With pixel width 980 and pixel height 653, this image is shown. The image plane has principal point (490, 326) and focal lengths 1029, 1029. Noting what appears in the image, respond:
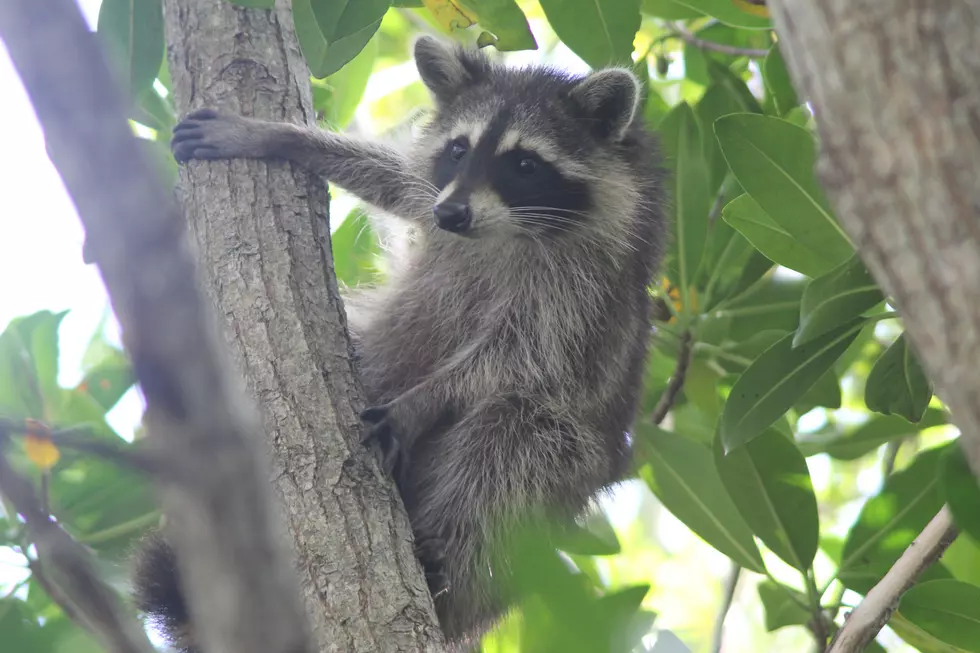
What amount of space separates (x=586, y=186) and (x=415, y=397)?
118 centimetres

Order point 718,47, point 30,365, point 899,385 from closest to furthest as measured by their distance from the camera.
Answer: point 899,385 < point 30,365 < point 718,47

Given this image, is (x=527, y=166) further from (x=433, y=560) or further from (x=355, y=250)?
(x=433, y=560)

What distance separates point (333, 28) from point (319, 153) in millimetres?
528

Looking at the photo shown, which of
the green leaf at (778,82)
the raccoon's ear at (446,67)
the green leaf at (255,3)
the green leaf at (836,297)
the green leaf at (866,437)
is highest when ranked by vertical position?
the raccoon's ear at (446,67)

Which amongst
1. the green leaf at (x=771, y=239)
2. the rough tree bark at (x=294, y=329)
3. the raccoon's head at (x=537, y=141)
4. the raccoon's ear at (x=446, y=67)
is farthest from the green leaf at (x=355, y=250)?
the green leaf at (x=771, y=239)

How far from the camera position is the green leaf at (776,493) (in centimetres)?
294

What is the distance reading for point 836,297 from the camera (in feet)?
7.26

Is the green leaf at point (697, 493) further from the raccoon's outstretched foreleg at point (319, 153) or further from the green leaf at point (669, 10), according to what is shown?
the green leaf at point (669, 10)

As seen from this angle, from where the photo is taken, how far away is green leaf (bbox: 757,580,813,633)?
302 cm

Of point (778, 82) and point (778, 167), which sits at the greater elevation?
point (778, 82)

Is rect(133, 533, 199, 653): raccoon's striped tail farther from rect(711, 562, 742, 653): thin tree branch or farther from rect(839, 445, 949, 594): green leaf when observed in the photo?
rect(839, 445, 949, 594): green leaf

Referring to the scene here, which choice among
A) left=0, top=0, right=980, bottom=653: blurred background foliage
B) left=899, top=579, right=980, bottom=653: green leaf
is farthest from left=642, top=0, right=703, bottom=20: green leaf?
left=899, top=579, right=980, bottom=653: green leaf

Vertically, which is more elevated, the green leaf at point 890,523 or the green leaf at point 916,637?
the green leaf at point 890,523

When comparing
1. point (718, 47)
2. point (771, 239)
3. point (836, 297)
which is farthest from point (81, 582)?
point (718, 47)
